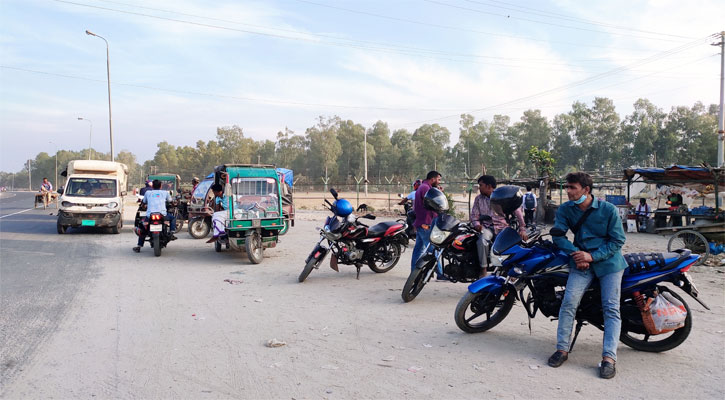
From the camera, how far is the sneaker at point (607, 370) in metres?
3.99

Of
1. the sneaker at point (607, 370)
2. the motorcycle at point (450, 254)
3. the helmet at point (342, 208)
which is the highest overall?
the helmet at point (342, 208)

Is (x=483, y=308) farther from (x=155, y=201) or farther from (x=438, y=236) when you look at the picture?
(x=155, y=201)

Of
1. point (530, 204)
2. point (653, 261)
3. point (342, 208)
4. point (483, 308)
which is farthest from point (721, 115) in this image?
point (483, 308)

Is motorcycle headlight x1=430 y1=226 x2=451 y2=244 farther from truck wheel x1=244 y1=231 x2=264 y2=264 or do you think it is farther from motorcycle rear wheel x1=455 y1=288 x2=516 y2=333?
truck wheel x1=244 y1=231 x2=264 y2=264

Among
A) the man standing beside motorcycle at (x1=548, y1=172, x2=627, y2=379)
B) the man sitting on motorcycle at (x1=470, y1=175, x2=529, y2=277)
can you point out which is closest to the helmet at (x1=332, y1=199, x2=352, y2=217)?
the man sitting on motorcycle at (x1=470, y1=175, x2=529, y2=277)

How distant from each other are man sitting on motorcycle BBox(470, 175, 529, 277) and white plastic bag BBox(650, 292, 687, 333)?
175cm

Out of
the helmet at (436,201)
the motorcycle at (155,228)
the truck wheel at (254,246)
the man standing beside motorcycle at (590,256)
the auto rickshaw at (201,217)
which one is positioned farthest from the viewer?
the auto rickshaw at (201,217)

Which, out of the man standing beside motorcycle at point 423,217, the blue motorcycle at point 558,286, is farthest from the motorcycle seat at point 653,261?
the man standing beside motorcycle at point 423,217

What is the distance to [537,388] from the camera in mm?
3818

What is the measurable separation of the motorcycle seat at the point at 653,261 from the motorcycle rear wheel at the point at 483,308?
117cm

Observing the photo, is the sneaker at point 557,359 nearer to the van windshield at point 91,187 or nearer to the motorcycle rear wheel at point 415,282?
the motorcycle rear wheel at point 415,282

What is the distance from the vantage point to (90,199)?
15195 mm

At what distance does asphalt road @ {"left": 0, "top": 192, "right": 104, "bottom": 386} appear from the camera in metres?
4.96

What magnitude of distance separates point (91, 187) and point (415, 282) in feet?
43.3
